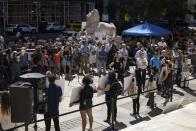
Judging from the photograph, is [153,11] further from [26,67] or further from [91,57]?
[26,67]

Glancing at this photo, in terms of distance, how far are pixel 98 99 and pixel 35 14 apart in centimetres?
4711

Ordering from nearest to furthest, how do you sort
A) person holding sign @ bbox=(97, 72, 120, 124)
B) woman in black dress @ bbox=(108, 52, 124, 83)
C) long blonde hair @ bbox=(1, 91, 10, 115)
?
long blonde hair @ bbox=(1, 91, 10, 115) → person holding sign @ bbox=(97, 72, 120, 124) → woman in black dress @ bbox=(108, 52, 124, 83)

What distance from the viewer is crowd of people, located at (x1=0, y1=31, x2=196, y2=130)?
14.8 metres

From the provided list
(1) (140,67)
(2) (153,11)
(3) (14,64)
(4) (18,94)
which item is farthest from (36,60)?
(2) (153,11)

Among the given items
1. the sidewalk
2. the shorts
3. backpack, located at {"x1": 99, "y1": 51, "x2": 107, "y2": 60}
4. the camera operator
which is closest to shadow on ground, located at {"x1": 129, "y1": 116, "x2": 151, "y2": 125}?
the sidewalk

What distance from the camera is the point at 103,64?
21797 mm

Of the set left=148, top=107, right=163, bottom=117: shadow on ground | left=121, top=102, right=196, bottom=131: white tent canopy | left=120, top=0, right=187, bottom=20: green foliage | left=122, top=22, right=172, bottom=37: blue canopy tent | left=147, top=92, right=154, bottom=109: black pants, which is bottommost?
left=148, top=107, right=163, bottom=117: shadow on ground

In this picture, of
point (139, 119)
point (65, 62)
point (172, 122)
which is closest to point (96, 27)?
point (65, 62)

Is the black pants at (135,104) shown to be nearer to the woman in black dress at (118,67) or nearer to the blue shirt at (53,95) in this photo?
the woman in black dress at (118,67)

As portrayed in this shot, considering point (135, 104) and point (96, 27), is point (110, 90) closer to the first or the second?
point (135, 104)

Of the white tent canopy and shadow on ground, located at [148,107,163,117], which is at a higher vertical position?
the white tent canopy

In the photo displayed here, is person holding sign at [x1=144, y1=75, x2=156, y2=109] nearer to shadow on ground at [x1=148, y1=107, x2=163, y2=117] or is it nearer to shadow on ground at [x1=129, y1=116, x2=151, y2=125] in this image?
shadow on ground at [x1=148, y1=107, x2=163, y2=117]

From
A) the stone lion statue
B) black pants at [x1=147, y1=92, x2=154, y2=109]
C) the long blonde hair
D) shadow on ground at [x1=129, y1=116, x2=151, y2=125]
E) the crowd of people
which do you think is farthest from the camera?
the stone lion statue

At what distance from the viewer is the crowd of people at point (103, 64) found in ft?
48.5
